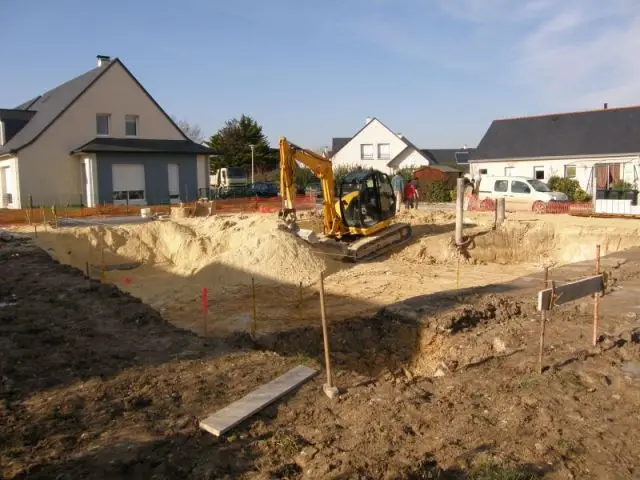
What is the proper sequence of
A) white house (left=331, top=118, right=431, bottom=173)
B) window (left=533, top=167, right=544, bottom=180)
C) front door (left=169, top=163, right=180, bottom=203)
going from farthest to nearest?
white house (left=331, top=118, right=431, bottom=173), window (left=533, top=167, right=544, bottom=180), front door (left=169, top=163, right=180, bottom=203)

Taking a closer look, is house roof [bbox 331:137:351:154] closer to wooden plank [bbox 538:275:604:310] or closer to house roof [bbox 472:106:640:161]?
house roof [bbox 472:106:640:161]

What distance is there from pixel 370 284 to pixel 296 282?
1.77m

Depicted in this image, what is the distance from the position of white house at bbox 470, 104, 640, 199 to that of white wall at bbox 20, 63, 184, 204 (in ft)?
65.3

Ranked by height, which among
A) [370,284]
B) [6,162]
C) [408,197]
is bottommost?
[370,284]

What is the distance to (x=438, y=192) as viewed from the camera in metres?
34.9

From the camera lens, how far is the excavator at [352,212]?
15.0m

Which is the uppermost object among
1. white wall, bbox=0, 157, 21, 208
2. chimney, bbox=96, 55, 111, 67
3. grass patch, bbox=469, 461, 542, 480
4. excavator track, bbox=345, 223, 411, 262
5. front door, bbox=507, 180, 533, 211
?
chimney, bbox=96, 55, 111, 67

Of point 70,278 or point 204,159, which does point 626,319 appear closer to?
point 70,278

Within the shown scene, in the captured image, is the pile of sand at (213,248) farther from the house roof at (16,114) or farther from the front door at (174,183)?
the house roof at (16,114)

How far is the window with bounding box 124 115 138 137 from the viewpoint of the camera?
2911 cm

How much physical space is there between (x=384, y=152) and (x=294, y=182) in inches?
1487

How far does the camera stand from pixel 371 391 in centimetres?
538

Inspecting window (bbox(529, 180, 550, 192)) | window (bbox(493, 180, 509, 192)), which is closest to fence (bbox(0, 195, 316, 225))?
window (bbox(493, 180, 509, 192))

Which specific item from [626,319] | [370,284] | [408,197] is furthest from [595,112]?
[626,319]
